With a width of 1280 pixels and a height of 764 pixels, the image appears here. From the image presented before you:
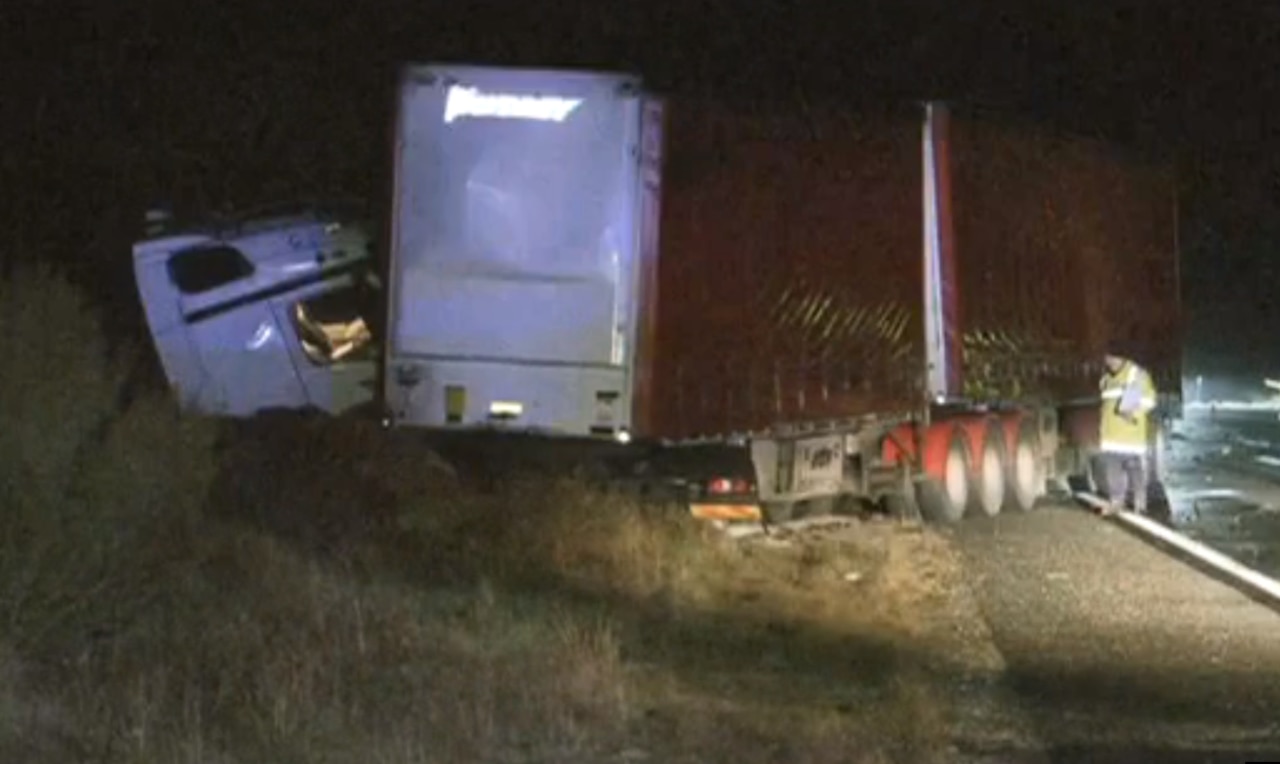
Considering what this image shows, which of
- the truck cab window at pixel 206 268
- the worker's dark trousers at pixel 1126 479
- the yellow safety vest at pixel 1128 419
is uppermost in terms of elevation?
the truck cab window at pixel 206 268

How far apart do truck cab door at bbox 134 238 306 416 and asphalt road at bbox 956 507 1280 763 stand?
624 cm

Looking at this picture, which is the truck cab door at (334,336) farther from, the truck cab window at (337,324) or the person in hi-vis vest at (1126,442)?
the person in hi-vis vest at (1126,442)

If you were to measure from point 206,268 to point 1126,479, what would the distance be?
11369 millimetres

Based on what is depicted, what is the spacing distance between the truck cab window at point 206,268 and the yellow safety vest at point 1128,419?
1091 cm

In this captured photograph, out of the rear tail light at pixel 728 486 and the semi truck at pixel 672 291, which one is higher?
the semi truck at pixel 672 291

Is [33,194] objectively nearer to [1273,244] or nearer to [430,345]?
[430,345]

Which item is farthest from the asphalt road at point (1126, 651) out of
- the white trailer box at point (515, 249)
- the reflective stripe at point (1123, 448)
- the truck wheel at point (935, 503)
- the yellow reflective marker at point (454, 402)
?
the reflective stripe at point (1123, 448)

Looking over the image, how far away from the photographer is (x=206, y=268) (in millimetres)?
22062

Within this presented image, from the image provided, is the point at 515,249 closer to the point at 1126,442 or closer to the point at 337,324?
the point at 337,324

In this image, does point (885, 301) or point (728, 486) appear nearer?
point (728, 486)

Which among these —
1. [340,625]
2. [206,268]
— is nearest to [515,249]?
[206,268]

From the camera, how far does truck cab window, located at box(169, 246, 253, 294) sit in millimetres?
21891

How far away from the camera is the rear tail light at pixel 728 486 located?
20.0 m

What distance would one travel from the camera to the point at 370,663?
12.5m
